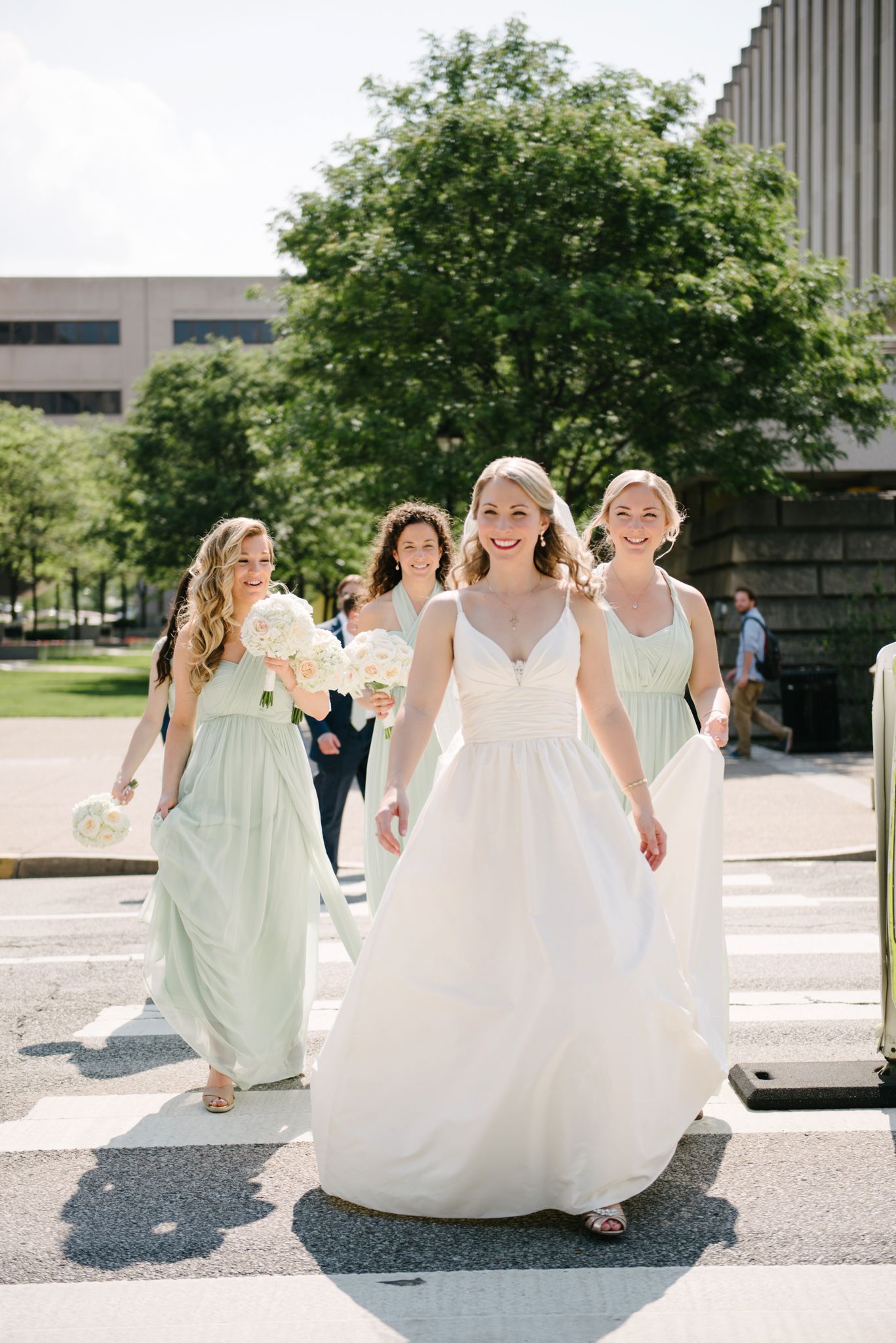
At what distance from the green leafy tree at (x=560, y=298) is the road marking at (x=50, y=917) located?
1108 cm

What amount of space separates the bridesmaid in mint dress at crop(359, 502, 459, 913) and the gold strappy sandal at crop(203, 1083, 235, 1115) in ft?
4.70

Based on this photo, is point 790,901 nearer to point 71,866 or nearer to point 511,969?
point 71,866

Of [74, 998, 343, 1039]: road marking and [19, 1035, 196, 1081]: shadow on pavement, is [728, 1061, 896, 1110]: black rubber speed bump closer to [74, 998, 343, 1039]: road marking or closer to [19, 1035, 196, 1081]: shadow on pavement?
[74, 998, 343, 1039]: road marking

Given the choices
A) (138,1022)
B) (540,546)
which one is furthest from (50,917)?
(540,546)

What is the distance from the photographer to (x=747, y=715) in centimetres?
1781

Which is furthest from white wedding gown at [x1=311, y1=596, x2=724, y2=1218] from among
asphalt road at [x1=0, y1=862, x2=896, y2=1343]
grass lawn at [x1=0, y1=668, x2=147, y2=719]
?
grass lawn at [x1=0, y1=668, x2=147, y2=719]

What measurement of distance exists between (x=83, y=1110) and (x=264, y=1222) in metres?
1.38

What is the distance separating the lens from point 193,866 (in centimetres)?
539

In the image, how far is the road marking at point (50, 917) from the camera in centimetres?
914

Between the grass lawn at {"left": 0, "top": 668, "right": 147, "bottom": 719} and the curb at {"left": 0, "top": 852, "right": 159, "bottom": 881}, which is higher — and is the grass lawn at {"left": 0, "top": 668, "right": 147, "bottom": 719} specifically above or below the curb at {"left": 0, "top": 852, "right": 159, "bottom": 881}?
above

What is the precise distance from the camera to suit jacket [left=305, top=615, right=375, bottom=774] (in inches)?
362

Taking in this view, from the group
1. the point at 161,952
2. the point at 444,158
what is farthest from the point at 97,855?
the point at 444,158

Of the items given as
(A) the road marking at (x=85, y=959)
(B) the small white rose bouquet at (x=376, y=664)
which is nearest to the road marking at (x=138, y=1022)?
(A) the road marking at (x=85, y=959)

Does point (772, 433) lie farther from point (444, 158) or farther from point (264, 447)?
point (264, 447)
